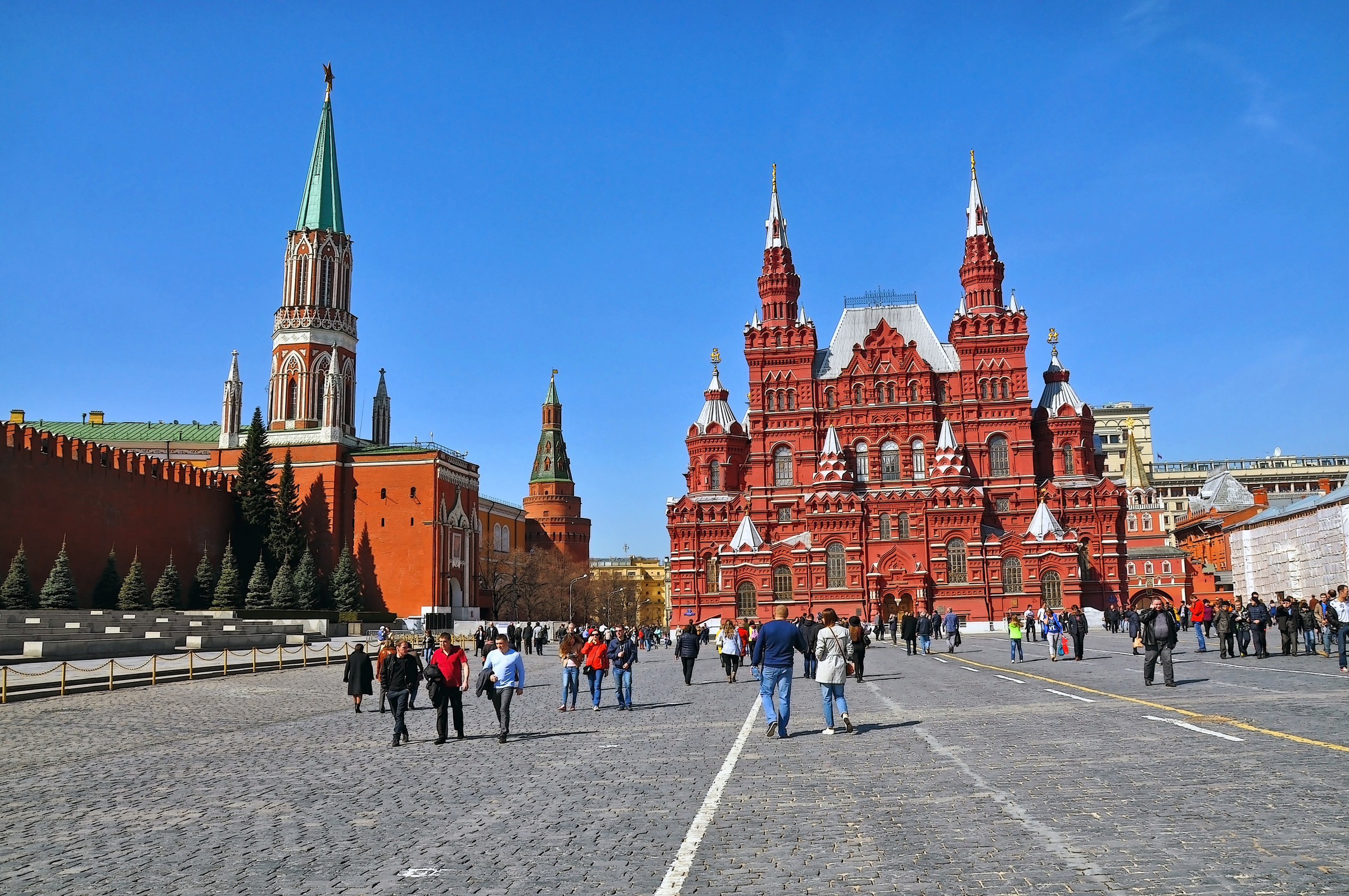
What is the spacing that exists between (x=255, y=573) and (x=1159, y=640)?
179ft

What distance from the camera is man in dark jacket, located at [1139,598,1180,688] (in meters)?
17.8

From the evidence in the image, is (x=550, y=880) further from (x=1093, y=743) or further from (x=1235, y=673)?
(x=1235, y=673)

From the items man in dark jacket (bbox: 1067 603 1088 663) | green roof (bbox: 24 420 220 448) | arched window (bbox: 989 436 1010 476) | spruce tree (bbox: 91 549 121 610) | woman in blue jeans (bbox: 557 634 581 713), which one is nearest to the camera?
woman in blue jeans (bbox: 557 634 581 713)

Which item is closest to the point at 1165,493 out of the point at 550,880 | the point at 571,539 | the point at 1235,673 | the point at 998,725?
the point at 571,539

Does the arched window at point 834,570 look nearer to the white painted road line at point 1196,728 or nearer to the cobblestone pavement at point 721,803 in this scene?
the cobblestone pavement at point 721,803

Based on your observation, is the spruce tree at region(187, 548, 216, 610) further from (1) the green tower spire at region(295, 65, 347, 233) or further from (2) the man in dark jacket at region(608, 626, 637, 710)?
(2) the man in dark jacket at region(608, 626, 637, 710)

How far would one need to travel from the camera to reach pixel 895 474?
230ft

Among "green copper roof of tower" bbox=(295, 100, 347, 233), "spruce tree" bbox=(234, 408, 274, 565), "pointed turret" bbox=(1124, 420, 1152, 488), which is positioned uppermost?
"green copper roof of tower" bbox=(295, 100, 347, 233)

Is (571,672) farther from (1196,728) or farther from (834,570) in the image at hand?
(834,570)

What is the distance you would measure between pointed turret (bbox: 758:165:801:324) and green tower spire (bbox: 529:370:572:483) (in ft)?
161

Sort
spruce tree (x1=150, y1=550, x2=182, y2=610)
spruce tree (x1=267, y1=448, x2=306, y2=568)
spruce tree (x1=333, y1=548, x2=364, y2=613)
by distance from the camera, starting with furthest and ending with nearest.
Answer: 1. spruce tree (x1=333, y1=548, x2=364, y2=613)
2. spruce tree (x1=267, y1=448, x2=306, y2=568)
3. spruce tree (x1=150, y1=550, x2=182, y2=610)

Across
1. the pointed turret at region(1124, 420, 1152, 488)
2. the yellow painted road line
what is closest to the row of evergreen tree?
the yellow painted road line

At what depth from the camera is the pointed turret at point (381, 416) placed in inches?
3248

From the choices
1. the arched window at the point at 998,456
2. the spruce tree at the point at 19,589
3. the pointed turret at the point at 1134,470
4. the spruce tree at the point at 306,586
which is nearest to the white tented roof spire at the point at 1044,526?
the arched window at the point at 998,456
